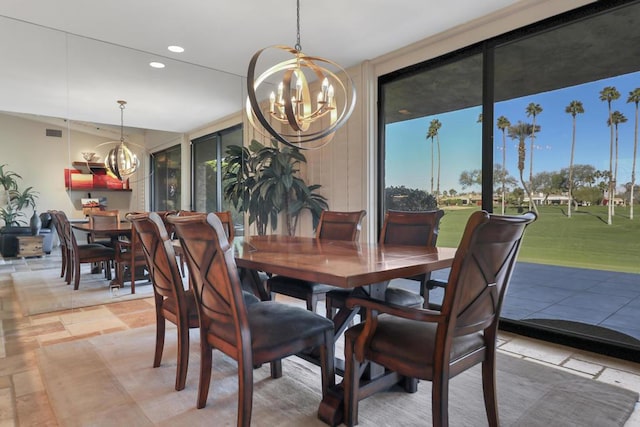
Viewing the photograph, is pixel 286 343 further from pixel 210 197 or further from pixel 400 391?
pixel 210 197

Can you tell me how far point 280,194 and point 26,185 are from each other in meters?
2.56

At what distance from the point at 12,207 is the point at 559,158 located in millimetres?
4867

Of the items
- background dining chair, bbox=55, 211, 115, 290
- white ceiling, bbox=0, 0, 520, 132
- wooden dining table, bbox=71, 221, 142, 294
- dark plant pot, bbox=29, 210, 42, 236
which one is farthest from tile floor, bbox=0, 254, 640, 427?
white ceiling, bbox=0, 0, 520, 132

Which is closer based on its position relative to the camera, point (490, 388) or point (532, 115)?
point (490, 388)

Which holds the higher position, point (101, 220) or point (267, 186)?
point (267, 186)

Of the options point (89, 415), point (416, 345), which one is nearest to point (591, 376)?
point (416, 345)

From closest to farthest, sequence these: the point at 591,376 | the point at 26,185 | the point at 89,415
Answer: the point at 89,415 → the point at 591,376 → the point at 26,185

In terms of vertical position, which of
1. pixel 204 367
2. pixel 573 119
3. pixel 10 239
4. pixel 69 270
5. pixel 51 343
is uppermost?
pixel 573 119

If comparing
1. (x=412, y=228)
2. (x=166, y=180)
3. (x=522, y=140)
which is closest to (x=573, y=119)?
(x=522, y=140)

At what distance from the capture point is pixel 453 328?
133cm

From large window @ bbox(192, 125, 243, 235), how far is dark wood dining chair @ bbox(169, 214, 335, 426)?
330 centimetres

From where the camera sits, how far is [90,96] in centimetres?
390

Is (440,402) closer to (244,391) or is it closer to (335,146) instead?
(244,391)

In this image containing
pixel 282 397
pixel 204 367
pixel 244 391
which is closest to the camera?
pixel 244 391
